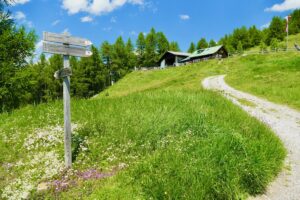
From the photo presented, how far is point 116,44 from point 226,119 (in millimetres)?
88342

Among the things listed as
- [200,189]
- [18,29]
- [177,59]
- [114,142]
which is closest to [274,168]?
[200,189]

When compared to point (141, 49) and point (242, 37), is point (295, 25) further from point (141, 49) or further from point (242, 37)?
point (141, 49)

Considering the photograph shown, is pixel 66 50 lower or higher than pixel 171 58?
lower

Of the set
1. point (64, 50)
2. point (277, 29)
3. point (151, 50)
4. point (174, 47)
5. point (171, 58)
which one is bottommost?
point (64, 50)

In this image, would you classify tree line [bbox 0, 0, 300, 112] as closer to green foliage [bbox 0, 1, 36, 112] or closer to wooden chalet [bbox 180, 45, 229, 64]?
wooden chalet [bbox 180, 45, 229, 64]

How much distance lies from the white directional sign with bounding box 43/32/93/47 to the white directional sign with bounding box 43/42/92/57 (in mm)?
116

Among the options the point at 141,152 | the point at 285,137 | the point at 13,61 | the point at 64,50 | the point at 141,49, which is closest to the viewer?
the point at 64,50

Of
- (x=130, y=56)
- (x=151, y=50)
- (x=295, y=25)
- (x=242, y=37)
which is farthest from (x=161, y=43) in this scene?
(x=295, y=25)

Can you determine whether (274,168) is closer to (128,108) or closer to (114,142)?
(114,142)

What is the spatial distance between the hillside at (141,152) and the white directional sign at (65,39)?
2.99 meters

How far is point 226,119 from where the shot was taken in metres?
10.5

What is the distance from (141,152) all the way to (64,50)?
3638 millimetres

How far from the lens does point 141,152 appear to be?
8227 mm

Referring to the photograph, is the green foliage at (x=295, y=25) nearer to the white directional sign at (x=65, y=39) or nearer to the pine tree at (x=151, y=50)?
the pine tree at (x=151, y=50)
